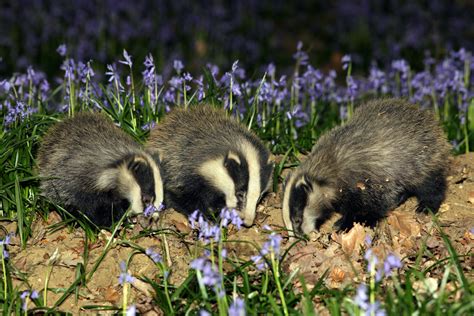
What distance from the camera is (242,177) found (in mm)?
7148

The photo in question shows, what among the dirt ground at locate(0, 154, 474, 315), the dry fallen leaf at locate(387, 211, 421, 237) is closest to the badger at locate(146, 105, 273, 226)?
the dirt ground at locate(0, 154, 474, 315)

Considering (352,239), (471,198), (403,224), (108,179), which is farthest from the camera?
(471,198)

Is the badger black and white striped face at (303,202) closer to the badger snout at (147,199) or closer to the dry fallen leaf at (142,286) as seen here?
the badger snout at (147,199)

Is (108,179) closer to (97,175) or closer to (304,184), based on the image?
(97,175)

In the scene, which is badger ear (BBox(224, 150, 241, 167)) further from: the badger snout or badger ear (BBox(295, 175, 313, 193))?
the badger snout

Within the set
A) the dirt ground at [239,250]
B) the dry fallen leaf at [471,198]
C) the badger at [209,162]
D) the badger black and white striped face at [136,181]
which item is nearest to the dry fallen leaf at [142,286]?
the dirt ground at [239,250]

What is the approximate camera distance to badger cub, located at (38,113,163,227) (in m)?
7.14

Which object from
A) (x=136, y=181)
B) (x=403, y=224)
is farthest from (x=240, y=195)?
(x=403, y=224)

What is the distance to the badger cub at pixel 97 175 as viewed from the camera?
23.4ft

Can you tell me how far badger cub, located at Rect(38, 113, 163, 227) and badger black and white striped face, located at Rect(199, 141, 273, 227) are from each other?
0.53 m

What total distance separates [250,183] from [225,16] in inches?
402

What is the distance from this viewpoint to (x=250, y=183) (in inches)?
281

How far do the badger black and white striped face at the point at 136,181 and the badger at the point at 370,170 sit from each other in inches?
44.8

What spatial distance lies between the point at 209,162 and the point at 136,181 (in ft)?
2.30
